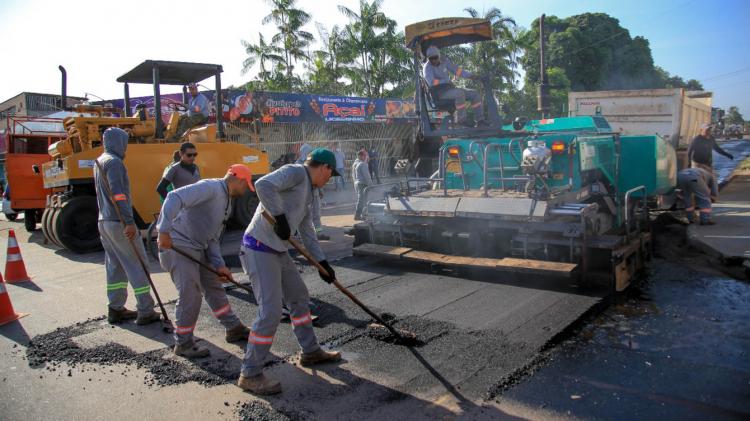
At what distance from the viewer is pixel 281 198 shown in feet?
11.0

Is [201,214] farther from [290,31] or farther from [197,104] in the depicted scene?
[290,31]

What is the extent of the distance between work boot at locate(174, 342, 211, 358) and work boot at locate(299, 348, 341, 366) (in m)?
0.78

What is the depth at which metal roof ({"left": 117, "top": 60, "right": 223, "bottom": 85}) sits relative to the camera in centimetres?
872

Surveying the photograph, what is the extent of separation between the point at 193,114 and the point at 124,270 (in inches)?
252

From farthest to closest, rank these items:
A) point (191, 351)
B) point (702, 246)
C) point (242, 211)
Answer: point (242, 211)
point (702, 246)
point (191, 351)

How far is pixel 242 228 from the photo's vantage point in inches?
415

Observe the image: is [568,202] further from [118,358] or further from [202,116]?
[202,116]

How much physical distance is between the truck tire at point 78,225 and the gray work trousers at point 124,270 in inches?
180

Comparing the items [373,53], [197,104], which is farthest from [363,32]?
[197,104]

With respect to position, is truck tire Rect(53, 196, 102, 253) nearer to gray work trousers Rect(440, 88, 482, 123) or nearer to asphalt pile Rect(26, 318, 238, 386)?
asphalt pile Rect(26, 318, 238, 386)

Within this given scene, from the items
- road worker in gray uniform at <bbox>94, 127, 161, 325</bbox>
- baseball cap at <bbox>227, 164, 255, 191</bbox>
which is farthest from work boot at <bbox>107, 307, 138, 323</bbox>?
baseball cap at <bbox>227, 164, 255, 191</bbox>

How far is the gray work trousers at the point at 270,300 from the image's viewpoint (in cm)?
326

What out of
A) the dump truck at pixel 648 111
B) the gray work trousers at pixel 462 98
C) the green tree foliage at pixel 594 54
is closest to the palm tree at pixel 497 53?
the green tree foliage at pixel 594 54

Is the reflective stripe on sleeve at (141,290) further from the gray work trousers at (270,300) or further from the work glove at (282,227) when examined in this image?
the work glove at (282,227)
